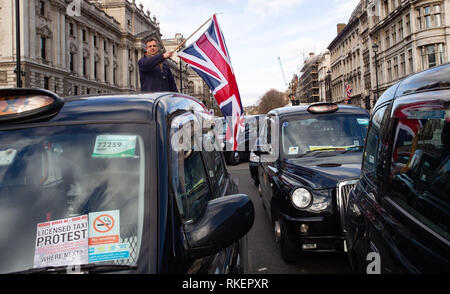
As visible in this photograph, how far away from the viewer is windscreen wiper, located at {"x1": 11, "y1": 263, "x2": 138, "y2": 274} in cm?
123

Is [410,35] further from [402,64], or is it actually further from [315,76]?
[315,76]

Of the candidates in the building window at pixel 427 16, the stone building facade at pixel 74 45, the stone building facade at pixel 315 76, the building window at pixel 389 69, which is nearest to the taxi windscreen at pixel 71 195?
the stone building facade at pixel 74 45

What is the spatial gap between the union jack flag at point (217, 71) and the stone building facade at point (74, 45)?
38.6 m

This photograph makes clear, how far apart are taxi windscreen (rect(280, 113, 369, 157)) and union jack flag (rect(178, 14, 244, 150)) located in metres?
1.55

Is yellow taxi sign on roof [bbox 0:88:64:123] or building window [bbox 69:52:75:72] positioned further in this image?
building window [bbox 69:52:75:72]

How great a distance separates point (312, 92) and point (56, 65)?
302ft

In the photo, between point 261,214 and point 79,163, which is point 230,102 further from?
point 79,163

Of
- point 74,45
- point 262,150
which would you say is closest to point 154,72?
point 262,150

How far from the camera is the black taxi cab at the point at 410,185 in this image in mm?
1250

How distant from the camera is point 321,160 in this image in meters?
4.07

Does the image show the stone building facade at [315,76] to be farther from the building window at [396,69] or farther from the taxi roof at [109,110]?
the taxi roof at [109,110]

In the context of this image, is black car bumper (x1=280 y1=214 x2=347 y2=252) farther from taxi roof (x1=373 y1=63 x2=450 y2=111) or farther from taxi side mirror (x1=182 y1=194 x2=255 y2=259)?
taxi side mirror (x1=182 y1=194 x2=255 y2=259)

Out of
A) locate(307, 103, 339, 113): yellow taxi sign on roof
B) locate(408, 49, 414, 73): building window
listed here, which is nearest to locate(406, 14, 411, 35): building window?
locate(408, 49, 414, 73): building window
